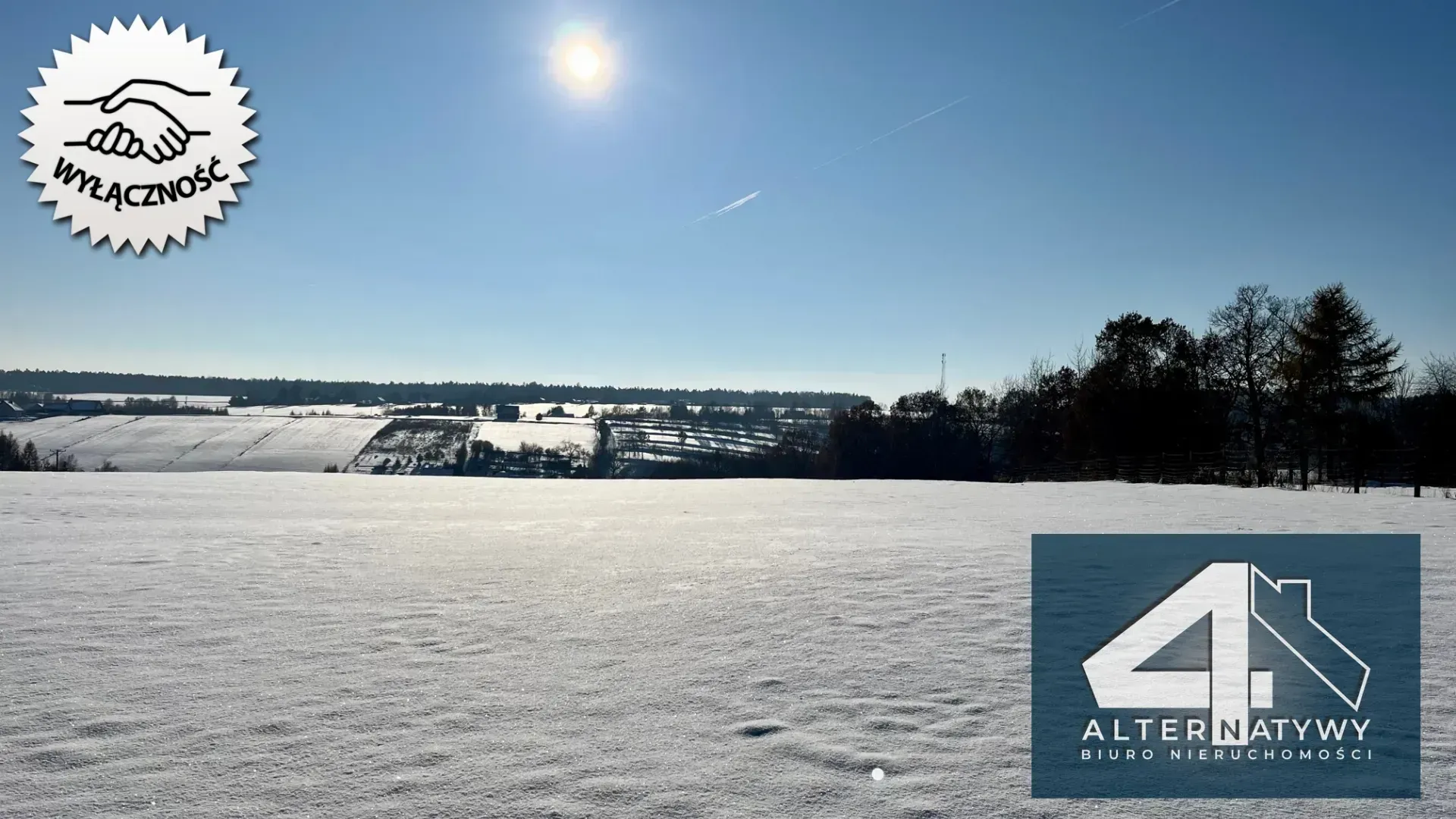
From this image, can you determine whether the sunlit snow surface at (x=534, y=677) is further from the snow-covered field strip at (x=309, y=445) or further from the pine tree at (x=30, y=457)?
the pine tree at (x=30, y=457)

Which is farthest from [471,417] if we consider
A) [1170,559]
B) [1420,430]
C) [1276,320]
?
[1170,559]

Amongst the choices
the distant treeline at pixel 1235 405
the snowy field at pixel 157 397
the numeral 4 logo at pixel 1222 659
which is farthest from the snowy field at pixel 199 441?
the numeral 4 logo at pixel 1222 659

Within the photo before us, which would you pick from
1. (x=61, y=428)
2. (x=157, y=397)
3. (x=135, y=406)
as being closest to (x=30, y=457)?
(x=61, y=428)

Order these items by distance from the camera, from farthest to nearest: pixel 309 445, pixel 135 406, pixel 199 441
Result: pixel 135 406
pixel 309 445
pixel 199 441

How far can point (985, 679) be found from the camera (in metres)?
3.78

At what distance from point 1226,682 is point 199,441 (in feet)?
184

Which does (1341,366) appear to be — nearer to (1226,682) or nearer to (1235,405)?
(1235,405)

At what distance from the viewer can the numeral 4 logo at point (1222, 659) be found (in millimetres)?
3510

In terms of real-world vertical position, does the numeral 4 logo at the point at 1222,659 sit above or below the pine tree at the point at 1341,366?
below

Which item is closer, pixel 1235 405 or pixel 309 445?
pixel 1235 405

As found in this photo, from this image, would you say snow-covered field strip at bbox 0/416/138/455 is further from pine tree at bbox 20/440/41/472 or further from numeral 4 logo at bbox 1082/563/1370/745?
numeral 4 logo at bbox 1082/563/1370/745

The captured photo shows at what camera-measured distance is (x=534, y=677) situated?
383 cm

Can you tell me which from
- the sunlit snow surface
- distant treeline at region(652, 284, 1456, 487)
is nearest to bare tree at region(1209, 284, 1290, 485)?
distant treeline at region(652, 284, 1456, 487)

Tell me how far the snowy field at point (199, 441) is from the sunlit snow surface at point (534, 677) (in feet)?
108
